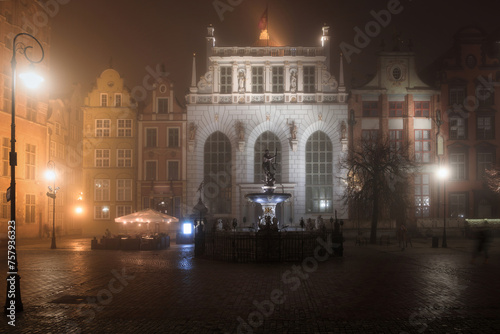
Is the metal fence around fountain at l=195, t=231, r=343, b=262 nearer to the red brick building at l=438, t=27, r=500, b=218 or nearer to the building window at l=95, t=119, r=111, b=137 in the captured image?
the building window at l=95, t=119, r=111, b=137

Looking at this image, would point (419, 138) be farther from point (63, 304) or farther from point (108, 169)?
point (63, 304)

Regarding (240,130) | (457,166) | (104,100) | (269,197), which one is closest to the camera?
(269,197)

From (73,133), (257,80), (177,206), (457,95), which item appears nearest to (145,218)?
(177,206)

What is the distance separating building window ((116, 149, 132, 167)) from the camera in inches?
2002

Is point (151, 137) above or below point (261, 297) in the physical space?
above

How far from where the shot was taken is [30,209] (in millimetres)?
43000

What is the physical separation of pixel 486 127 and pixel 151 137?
31338 mm

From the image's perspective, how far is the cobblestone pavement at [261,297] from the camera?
10.6 metres

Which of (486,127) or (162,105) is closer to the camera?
(486,127)

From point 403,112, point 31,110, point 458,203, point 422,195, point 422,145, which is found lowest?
point 458,203

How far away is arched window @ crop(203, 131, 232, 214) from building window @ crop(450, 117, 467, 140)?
20.9 metres

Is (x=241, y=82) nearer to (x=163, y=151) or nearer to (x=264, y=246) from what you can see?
(x=163, y=151)

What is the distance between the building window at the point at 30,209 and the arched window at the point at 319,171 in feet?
78.4

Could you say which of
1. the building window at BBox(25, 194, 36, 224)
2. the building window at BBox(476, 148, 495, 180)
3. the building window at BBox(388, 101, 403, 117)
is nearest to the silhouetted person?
the building window at BBox(388, 101, 403, 117)
